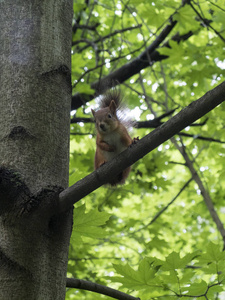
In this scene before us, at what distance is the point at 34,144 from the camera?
1345 millimetres

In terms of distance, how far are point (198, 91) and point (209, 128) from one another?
0.51 meters

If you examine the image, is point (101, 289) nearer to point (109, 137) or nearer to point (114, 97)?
point (109, 137)

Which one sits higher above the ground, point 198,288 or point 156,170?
point 156,170

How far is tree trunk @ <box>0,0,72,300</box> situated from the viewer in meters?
1.20

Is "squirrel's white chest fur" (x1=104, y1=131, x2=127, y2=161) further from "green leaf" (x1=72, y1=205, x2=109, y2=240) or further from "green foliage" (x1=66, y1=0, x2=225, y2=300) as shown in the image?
"green leaf" (x1=72, y1=205, x2=109, y2=240)

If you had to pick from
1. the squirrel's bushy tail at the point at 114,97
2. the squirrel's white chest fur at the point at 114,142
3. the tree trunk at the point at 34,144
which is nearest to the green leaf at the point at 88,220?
the tree trunk at the point at 34,144

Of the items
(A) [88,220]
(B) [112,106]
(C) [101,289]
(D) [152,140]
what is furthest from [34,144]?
(B) [112,106]

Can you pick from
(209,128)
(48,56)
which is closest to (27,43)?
(48,56)

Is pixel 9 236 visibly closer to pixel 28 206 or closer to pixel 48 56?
pixel 28 206

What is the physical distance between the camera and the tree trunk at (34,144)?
120cm

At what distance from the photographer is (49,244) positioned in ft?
4.07

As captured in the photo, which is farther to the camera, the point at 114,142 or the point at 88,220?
the point at 114,142

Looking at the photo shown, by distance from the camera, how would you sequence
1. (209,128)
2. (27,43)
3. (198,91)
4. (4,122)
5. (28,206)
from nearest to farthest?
(28,206) → (4,122) → (27,43) → (209,128) → (198,91)

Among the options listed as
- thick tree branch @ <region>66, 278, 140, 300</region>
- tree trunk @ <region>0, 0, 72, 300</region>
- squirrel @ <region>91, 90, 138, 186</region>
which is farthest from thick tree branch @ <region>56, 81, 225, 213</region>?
squirrel @ <region>91, 90, 138, 186</region>
